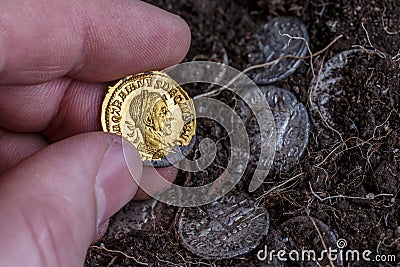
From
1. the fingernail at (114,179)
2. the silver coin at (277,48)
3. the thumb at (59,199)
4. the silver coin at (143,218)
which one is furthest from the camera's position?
the silver coin at (277,48)

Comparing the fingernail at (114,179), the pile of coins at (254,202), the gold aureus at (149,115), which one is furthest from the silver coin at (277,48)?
the fingernail at (114,179)

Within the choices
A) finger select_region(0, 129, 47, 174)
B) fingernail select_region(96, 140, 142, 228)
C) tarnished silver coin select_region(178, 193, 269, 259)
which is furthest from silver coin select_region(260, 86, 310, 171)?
finger select_region(0, 129, 47, 174)

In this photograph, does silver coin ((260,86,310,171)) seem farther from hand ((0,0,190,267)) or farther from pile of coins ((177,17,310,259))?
hand ((0,0,190,267))

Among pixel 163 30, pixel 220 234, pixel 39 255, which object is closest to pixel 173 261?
pixel 220 234

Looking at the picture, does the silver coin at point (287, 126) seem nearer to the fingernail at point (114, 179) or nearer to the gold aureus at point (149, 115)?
the gold aureus at point (149, 115)

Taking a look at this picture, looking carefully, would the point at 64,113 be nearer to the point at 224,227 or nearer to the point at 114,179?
the point at 114,179

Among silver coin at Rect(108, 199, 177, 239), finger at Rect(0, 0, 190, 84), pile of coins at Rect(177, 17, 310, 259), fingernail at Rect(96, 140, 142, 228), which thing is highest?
finger at Rect(0, 0, 190, 84)

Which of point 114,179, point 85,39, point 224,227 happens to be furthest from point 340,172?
point 85,39
